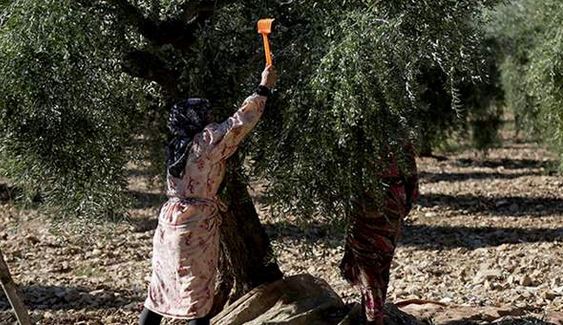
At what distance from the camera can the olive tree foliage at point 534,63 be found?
1208 centimetres

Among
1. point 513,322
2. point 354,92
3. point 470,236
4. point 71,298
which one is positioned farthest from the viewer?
point 470,236

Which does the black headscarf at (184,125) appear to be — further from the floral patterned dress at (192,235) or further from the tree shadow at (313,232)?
the tree shadow at (313,232)

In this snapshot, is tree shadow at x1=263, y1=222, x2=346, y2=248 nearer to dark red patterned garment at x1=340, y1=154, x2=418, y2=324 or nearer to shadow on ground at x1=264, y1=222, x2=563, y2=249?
Result: dark red patterned garment at x1=340, y1=154, x2=418, y2=324

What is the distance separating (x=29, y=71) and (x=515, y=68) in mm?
12467

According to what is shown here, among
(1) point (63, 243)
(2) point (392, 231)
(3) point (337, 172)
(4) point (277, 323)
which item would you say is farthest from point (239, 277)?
(1) point (63, 243)

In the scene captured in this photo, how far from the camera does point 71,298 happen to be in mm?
7941

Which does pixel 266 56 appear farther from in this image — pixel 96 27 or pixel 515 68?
pixel 515 68

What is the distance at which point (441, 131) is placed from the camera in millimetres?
15875

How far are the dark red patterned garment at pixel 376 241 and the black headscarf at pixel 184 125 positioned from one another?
0.94m

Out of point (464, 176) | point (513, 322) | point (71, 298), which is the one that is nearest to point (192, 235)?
point (513, 322)

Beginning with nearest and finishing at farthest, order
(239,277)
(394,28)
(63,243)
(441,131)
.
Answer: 1. (394,28)
2. (239,277)
3. (63,243)
4. (441,131)

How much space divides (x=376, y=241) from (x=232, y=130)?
1180 mm

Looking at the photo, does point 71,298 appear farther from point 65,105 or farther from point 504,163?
point 504,163

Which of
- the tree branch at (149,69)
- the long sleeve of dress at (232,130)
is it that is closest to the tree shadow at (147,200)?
the tree branch at (149,69)
